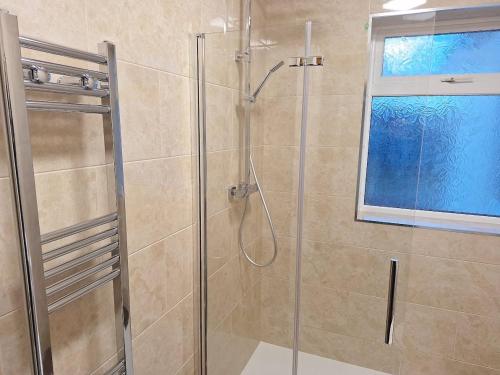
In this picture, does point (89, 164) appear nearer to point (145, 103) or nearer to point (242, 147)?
point (145, 103)

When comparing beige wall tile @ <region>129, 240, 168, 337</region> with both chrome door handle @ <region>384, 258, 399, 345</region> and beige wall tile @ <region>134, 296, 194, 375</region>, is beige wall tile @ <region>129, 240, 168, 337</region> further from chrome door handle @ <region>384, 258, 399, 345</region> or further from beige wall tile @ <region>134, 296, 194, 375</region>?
chrome door handle @ <region>384, 258, 399, 345</region>

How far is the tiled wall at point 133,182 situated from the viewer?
75cm

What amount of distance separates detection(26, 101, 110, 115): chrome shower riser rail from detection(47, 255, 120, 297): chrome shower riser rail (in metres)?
0.40

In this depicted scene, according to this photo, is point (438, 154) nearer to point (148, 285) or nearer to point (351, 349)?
point (351, 349)

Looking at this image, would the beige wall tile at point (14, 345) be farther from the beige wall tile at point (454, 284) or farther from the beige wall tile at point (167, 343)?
the beige wall tile at point (454, 284)

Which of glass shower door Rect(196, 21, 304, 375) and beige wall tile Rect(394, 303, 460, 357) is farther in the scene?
beige wall tile Rect(394, 303, 460, 357)

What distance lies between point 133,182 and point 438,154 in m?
1.71

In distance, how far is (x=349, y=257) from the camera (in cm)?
178

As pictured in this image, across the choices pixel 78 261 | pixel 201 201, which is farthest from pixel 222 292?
pixel 78 261

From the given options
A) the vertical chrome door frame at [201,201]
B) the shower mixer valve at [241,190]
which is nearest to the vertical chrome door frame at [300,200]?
the shower mixer valve at [241,190]

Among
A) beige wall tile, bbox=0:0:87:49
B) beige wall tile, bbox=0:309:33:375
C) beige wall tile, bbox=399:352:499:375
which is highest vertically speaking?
beige wall tile, bbox=0:0:87:49

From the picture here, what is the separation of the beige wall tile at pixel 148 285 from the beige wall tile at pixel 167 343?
5cm

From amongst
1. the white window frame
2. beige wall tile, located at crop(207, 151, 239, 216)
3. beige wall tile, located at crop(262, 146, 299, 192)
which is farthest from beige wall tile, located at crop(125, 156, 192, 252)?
the white window frame

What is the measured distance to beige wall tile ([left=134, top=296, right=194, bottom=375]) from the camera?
119cm
